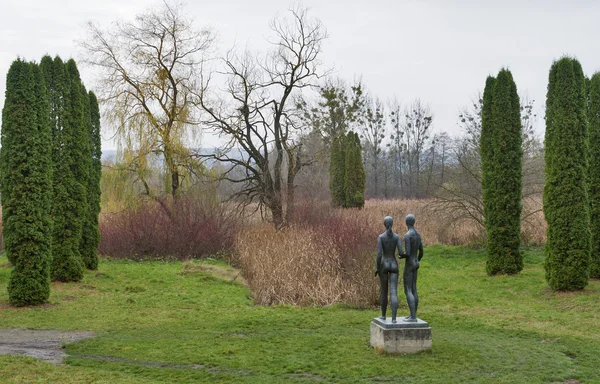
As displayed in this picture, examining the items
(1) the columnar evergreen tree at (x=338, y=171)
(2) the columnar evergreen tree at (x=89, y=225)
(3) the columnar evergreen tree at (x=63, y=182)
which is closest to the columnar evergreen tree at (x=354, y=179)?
(1) the columnar evergreen tree at (x=338, y=171)

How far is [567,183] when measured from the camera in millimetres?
13719

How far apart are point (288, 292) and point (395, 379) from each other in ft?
20.8

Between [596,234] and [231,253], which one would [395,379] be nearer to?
[596,234]

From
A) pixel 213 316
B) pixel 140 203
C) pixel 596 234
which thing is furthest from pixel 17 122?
pixel 596 234

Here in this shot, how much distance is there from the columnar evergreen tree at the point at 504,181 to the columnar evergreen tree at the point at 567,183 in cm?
220

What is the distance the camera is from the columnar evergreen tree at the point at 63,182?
595 inches

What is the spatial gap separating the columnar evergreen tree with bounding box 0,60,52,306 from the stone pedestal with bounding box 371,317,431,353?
7764 mm

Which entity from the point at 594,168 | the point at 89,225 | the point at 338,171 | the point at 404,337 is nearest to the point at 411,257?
the point at 404,337

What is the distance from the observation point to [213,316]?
11.7m

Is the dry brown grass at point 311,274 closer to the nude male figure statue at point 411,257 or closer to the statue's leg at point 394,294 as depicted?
the statue's leg at point 394,294

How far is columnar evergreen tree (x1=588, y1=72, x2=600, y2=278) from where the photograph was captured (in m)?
14.6

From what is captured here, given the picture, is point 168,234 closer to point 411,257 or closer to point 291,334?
point 291,334

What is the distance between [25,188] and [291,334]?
21.6 ft

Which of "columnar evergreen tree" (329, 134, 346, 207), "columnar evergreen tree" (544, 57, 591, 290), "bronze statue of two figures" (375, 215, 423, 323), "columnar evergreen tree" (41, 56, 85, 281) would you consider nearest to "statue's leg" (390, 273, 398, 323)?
"bronze statue of two figures" (375, 215, 423, 323)
